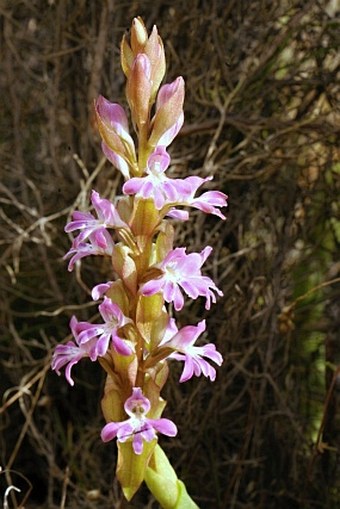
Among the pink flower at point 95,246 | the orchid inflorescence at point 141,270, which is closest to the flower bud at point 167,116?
the orchid inflorescence at point 141,270

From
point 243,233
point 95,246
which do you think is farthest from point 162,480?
point 243,233

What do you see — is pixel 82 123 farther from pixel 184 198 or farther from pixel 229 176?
pixel 184 198

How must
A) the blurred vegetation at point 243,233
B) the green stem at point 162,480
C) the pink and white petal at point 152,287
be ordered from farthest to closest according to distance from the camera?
the blurred vegetation at point 243,233, the green stem at point 162,480, the pink and white petal at point 152,287

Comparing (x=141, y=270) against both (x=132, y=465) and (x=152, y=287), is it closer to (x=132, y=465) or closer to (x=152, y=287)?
(x=152, y=287)

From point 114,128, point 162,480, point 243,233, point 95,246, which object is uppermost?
point 243,233

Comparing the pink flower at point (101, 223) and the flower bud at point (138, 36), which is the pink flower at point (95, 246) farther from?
the flower bud at point (138, 36)
